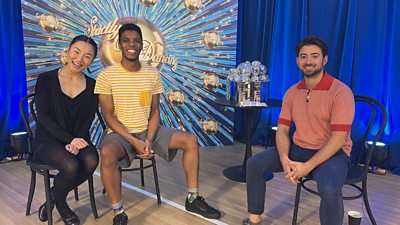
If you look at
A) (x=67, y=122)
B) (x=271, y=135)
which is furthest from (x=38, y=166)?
(x=271, y=135)

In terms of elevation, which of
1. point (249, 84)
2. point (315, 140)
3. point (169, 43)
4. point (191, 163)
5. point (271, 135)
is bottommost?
point (271, 135)

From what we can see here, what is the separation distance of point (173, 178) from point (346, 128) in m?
1.52

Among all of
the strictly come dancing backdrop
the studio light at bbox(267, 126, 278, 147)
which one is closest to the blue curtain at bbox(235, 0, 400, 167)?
the studio light at bbox(267, 126, 278, 147)

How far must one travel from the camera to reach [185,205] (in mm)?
2326

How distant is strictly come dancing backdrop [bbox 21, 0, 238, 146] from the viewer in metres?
3.20

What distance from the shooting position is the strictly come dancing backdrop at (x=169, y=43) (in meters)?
3.20

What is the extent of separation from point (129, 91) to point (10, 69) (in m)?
1.66

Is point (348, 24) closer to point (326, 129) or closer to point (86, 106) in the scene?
point (326, 129)

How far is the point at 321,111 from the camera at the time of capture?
188 cm

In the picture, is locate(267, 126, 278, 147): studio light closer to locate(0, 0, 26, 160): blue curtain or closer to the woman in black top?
the woman in black top

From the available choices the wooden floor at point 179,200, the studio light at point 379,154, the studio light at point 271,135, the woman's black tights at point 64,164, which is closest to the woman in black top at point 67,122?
the woman's black tights at point 64,164

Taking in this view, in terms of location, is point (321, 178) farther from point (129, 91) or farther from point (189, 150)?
point (129, 91)

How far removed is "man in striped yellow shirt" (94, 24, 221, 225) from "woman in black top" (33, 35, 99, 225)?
0.37 feet

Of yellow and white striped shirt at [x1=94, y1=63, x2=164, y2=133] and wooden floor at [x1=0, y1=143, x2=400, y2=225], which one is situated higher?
yellow and white striped shirt at [x1=94, y1=63, x2=164, y2=133]
